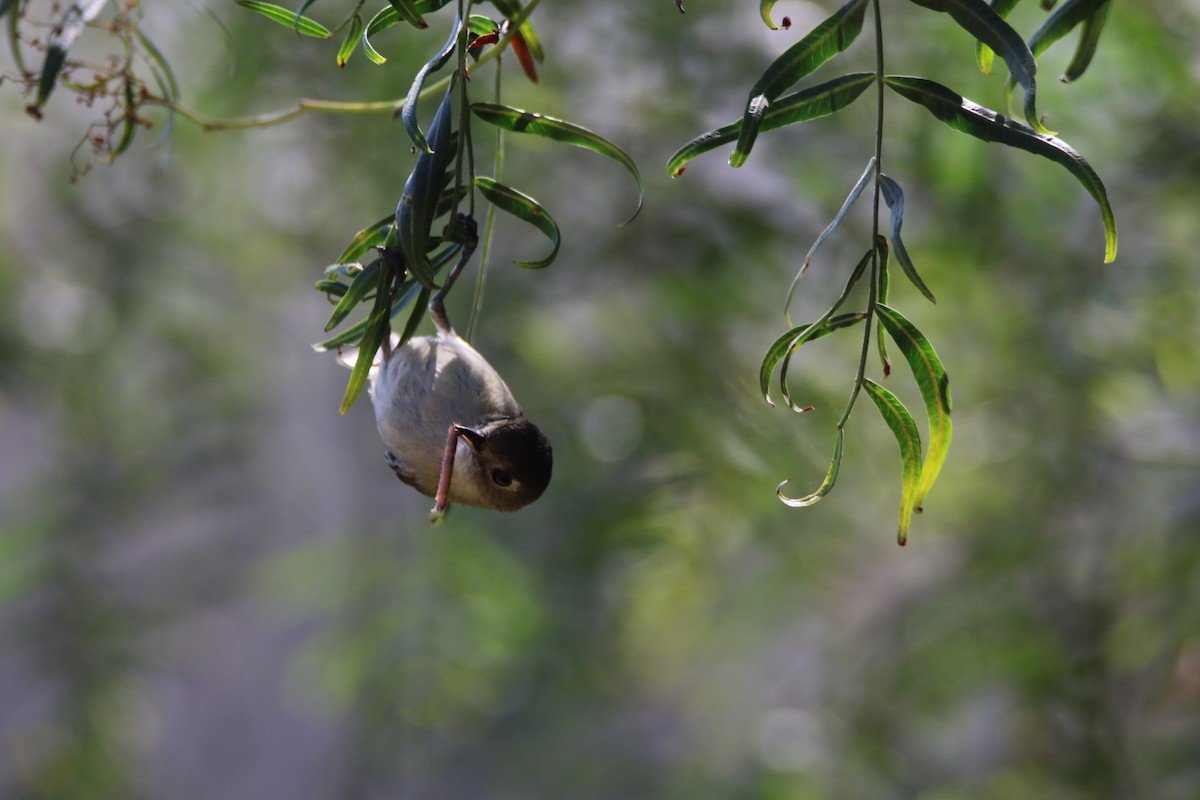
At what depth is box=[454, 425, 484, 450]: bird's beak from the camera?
1.54 feet

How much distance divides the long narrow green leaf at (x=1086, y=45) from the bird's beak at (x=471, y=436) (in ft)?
0.83

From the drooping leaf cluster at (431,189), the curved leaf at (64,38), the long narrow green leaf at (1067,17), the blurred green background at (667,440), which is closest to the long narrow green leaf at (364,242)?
the drooping leaf cluster at (431,189)

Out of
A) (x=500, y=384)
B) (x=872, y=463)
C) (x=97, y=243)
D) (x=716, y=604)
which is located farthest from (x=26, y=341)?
(x=500, y=384)

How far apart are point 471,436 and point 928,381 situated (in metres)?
0.20

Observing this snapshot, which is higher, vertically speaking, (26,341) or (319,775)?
(26,341)

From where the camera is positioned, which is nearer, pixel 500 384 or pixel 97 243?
pixel 500 384

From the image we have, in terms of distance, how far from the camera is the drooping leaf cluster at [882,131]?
1.09 feet

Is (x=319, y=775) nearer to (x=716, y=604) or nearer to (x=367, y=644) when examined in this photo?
(x=367, y=644)

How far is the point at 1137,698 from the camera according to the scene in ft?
5.34

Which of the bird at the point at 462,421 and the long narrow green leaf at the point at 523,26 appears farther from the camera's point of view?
the bird at the point at 462,421

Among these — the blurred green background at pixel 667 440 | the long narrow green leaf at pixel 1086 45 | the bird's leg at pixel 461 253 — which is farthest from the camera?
the blurred green background at pixel 667 440

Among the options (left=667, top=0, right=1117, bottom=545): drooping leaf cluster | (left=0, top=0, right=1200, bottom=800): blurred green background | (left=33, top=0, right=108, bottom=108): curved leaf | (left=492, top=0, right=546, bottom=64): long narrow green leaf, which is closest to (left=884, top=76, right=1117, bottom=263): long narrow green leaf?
(left=667, top=0, right=1117, bottom=545): drooping leaf cluster

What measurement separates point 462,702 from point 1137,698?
1109 mm

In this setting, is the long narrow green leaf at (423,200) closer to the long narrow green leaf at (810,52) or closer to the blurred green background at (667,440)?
the long narrow green leaf at (810,52)
